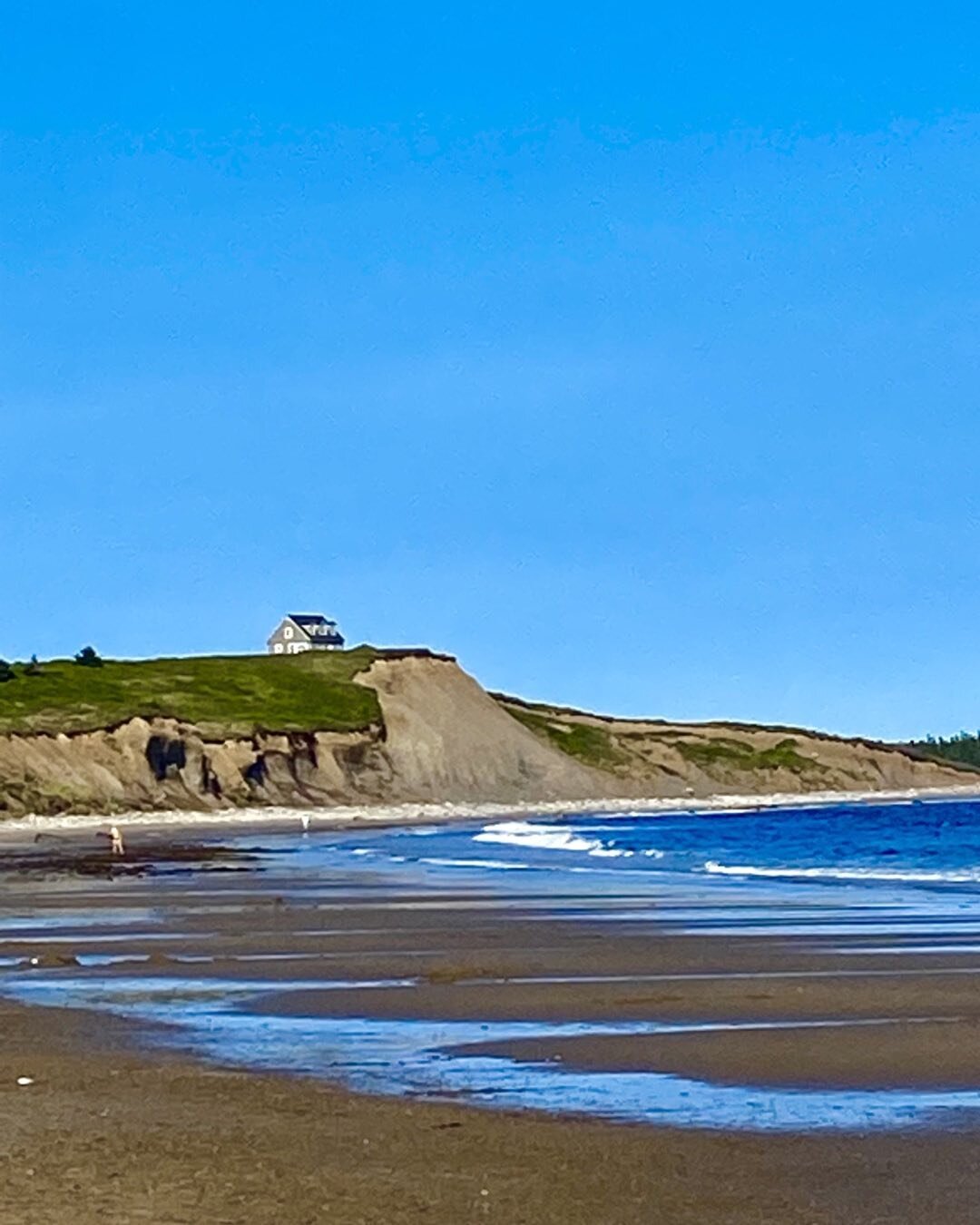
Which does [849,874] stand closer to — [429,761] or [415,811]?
[415,811]

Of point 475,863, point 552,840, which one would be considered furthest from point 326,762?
point 475,863

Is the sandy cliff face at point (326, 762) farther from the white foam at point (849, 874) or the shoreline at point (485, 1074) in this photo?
the shoreline at point (485, 1074)

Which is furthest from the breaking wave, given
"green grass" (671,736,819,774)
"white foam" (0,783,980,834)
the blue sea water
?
"green grass" (671,736,819,774)

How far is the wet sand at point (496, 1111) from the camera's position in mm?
9125

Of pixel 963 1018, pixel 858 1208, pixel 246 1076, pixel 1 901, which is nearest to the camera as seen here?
pixel 858 1208

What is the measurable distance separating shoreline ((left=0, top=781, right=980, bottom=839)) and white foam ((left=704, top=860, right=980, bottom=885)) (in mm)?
38382

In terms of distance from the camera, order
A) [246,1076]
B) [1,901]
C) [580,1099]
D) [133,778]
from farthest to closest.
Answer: [133,778] < [1,901] < [246,1076] < [580,1099]

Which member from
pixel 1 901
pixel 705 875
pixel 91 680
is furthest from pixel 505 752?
pixel 1 901

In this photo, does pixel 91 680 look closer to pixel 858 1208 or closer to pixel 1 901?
pixel 1 901

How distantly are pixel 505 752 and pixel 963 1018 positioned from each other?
397ft

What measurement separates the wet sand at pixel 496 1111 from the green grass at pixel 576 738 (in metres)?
134

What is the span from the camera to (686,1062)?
1369cm

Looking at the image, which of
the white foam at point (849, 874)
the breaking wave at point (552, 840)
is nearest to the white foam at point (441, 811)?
the breaking wave at point (552, 840)

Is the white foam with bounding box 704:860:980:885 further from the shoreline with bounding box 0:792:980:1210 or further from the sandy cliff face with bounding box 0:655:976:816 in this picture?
the sandy cliff face with bounding box 0:655:976:816
